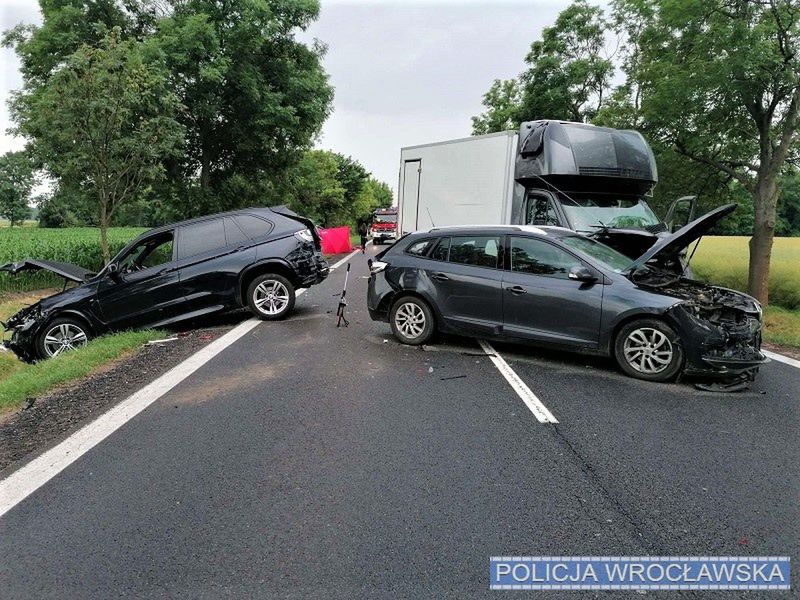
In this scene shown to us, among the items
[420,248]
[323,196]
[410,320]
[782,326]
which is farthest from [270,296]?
[323,196]

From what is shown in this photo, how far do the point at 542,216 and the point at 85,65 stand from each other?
10.1 m

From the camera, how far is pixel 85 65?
446 inches

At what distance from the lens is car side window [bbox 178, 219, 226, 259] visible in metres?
8.60

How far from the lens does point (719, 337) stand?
5242 millimetres

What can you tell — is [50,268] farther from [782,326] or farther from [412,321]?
[782,326]

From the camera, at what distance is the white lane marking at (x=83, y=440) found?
3.46 metres

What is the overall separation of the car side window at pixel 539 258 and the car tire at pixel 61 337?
6.36 m

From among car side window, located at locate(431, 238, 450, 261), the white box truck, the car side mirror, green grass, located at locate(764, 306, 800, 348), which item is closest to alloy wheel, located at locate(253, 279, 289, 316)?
car side window, located at locate(431, 238, 450, 261)

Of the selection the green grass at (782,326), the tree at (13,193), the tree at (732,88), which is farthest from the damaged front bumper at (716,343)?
the tree at (13,193)

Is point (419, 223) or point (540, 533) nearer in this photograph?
point (540, 533)

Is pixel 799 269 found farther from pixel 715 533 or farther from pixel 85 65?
pixel 85 65

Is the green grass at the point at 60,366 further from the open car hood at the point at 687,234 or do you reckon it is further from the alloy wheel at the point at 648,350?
the open car hood at the point at 687,234

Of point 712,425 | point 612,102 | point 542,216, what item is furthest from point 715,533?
point 612,102

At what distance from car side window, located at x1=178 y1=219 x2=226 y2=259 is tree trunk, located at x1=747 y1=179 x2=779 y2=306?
1181 centimetres
